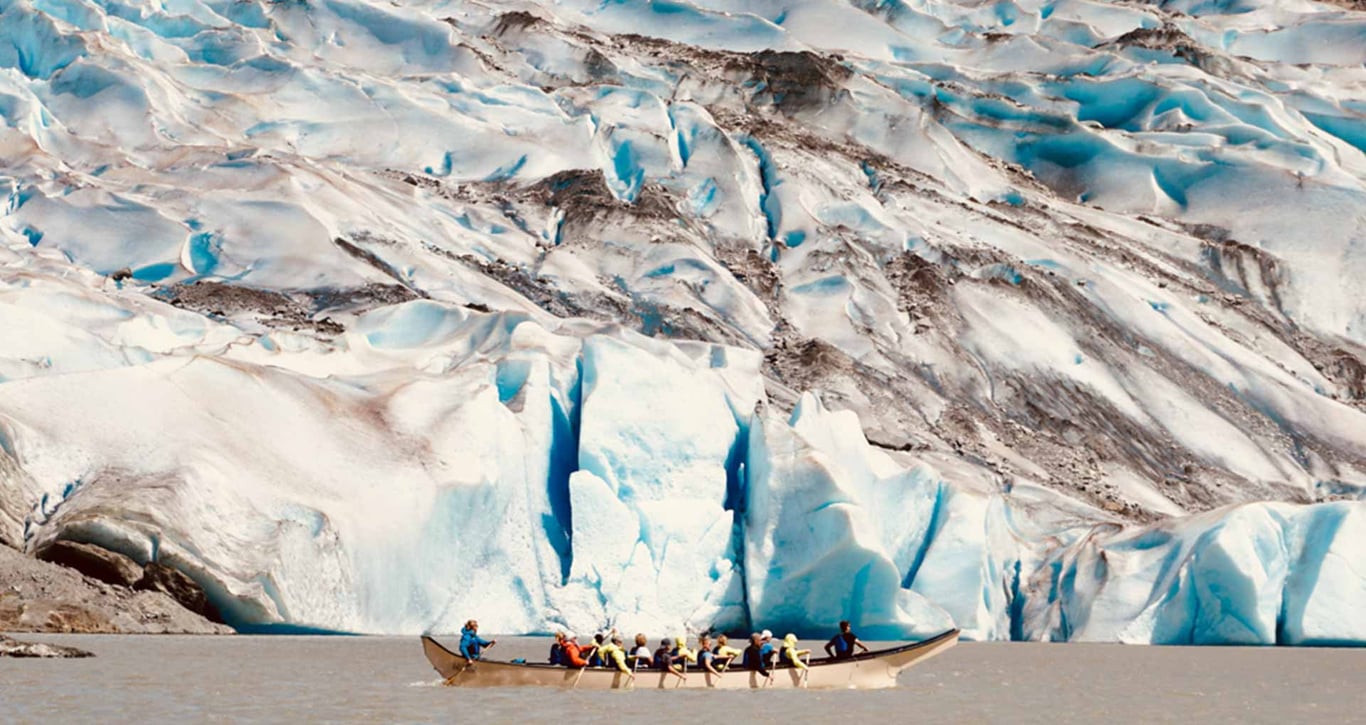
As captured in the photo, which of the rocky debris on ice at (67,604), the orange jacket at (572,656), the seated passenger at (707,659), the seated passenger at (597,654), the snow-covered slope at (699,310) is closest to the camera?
the orange jacket at (572,656)

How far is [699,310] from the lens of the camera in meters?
45.0

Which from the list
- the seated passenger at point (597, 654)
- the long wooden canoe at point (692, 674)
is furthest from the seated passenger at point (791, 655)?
the seated passenger at point (597, 654)

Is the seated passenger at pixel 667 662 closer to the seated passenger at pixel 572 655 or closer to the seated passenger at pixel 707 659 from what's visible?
the seated passenger at pixel 707 659

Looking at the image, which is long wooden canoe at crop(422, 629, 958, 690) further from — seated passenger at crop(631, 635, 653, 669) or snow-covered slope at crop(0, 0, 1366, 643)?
snow-covered slope at crop(0, 0, 1366, 643)

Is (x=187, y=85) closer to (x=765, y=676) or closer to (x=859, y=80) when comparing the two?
(x=859, y=80)

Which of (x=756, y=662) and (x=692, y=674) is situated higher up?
(x=756, y=662)

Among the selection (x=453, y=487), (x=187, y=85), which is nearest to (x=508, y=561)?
(x=453, y=487)

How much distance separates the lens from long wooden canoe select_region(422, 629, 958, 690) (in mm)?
21000

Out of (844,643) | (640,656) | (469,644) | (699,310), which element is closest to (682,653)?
(640,656)

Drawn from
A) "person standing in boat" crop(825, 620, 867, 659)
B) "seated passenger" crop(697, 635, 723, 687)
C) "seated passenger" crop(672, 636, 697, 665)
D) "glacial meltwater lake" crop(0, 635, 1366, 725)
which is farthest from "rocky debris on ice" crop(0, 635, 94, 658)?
"person standing in boat" crop(825, 620, 867, 659)

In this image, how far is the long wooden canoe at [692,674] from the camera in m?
21.0

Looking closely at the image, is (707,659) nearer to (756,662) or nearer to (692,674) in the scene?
(692,674)

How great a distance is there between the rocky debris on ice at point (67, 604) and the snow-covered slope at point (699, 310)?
525mm

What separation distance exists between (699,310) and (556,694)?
25359mm
